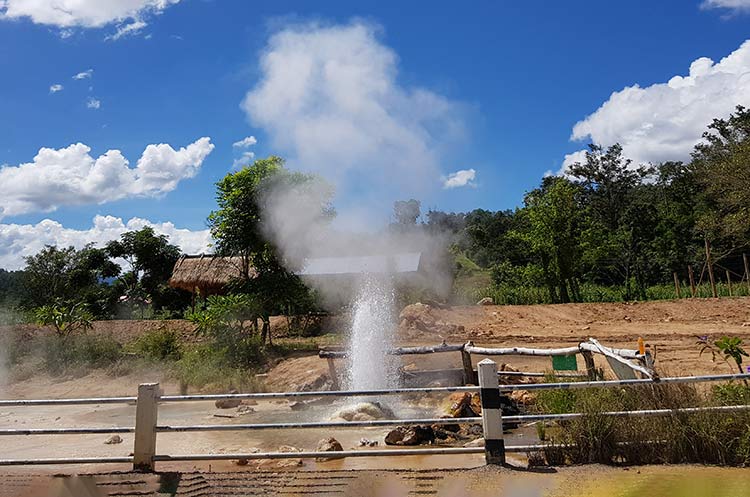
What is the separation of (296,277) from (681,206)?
3349 centimetres

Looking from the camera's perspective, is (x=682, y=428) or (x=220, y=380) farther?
(x=220, y=380)

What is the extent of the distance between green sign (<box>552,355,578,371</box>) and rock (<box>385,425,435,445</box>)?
2468 mm

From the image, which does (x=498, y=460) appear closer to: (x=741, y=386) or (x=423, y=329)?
(x=741, y=386)

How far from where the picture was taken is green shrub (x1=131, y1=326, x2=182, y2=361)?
16.8 metres

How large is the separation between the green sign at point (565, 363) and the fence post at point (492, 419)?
403 centimetres

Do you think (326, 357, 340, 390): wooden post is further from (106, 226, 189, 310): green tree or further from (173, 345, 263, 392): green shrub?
(106, 226, 189, 310): green tree

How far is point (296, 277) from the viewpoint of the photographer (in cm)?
1809

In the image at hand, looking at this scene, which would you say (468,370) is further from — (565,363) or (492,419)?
(492,419)

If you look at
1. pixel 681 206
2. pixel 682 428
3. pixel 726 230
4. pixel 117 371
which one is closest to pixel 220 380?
pixel 117 371

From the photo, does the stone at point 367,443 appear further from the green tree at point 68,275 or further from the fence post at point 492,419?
the green tree at point 68,275

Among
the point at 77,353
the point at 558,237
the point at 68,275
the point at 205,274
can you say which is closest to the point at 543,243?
the point at 558,237

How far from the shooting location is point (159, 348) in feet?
56.0

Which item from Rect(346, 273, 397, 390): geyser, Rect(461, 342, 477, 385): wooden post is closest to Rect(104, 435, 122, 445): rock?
Rect(346, 273, 397, 390): geyser

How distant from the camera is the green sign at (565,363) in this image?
356 inches
